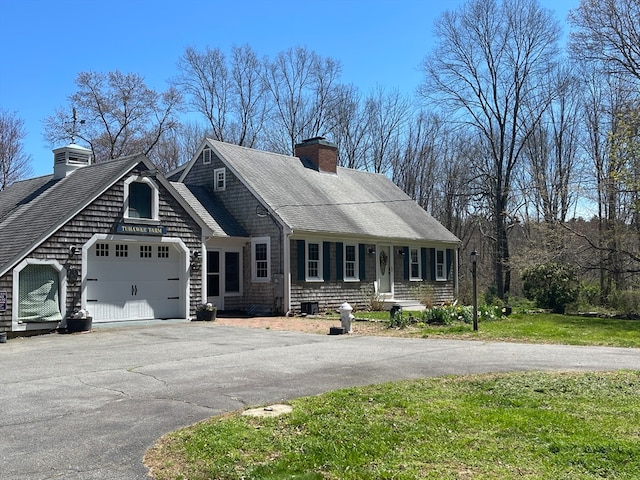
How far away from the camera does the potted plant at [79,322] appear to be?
52.3 ft

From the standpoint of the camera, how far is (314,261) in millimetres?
22422

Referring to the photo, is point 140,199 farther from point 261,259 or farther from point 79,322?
point 261,259

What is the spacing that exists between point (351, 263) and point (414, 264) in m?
4.22

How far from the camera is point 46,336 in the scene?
605 inches

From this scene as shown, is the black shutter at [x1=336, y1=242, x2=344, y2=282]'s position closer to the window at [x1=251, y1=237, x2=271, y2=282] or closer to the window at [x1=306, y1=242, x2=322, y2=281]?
the window at [x1=306, y1=242, x2=322, y2=281]

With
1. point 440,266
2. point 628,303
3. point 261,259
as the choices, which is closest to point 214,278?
point 261,259

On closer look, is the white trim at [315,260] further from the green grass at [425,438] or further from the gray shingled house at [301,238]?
the green grass at [425,438]

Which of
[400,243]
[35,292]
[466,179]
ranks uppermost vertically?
[466,179]

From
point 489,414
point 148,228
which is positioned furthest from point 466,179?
point 489,414

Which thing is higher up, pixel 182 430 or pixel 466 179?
pixel 466 179

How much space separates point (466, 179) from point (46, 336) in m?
29.9

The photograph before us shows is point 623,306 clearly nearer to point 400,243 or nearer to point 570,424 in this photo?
point 400,243

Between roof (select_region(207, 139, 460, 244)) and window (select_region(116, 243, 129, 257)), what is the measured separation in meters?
5.34

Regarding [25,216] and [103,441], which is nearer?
[103,441]
